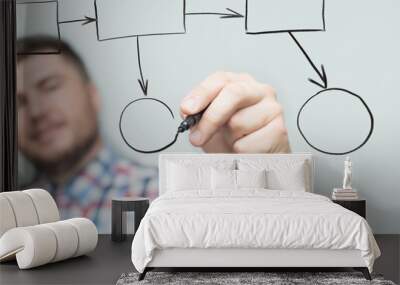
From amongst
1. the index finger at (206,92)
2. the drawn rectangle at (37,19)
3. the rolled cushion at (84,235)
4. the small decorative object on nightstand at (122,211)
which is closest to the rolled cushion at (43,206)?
the rolled cushion at (84,235)

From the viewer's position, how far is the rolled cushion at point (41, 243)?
16.5ft

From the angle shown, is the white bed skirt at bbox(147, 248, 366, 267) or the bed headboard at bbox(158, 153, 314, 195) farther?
the bed headboard at bbox(158, 153, 314, 195)

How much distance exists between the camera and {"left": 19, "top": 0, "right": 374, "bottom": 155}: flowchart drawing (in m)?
6.88

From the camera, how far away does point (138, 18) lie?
6.99 meters

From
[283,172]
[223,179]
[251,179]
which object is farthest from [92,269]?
[283,172]

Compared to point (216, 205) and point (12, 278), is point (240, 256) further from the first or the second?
point (12, 278)

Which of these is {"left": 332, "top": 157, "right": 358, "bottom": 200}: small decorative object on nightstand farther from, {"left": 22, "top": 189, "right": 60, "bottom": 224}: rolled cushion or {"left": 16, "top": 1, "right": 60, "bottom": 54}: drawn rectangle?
{"left": 16, "top": 1, "right": 60, "bottom": 54}: drawn rectangle

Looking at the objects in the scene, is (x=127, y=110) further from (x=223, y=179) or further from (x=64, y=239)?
(x=64, y=239)

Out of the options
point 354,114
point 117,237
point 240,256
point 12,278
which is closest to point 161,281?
point 240,256

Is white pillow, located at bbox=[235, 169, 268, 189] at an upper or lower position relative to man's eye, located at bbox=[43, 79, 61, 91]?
lower

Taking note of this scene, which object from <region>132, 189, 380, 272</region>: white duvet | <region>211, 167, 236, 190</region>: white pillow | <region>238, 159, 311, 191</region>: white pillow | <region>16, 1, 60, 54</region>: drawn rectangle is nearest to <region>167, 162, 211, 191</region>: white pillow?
<region>211, 167, 236, 190</region>: white pillow

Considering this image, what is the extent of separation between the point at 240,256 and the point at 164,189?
2248mm

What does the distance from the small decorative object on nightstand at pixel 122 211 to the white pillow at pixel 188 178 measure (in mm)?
356

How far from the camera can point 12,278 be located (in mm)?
4793
